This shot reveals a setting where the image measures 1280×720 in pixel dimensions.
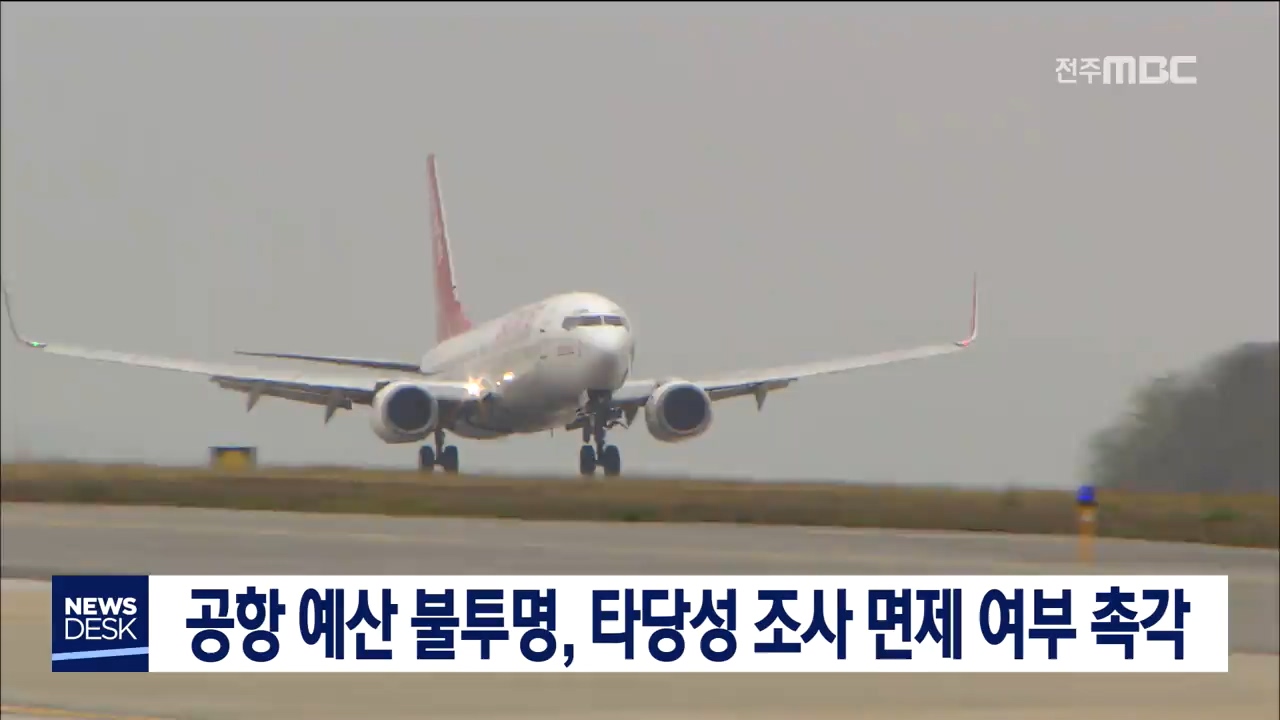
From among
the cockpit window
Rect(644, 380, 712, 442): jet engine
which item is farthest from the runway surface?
Rect(644, 380, 712, 442): jet engine

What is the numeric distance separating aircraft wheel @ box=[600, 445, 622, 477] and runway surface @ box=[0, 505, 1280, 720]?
726 inches

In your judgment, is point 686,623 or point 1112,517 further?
point 1112,517

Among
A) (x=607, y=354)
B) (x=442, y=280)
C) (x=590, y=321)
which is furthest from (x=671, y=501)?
(x=442, y=280)

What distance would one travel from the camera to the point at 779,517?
33.4 metres

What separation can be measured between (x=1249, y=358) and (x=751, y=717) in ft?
193

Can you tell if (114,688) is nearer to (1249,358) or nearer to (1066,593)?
(1066,593)

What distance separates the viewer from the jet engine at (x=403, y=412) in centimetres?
5306

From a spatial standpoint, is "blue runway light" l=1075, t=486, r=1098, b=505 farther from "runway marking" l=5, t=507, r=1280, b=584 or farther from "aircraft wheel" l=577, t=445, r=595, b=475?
"aircraft wheel" l=577, t=445, r=595, b=475

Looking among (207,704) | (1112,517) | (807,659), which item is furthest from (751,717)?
(1112,517)

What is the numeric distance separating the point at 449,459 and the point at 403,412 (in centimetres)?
306

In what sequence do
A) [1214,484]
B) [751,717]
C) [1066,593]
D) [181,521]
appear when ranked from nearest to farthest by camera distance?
[751,717]
[1066,593]
[181,521]
[1214,484]

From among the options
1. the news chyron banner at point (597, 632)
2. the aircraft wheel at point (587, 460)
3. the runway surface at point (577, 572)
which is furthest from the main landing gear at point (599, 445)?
the news chyron banner at point (597, 632)

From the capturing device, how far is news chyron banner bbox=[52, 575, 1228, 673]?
579 inches

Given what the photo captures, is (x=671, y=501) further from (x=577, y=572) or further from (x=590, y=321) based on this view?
(x=590, y=321)
